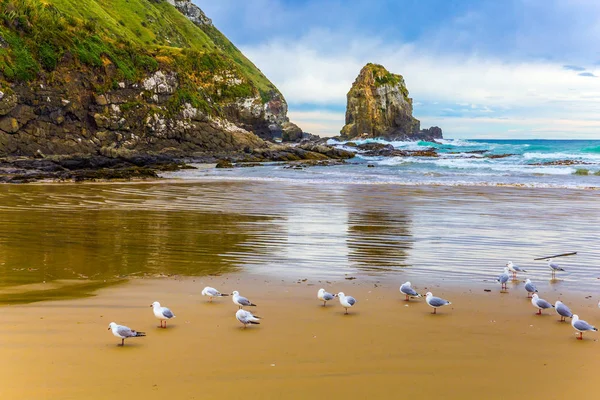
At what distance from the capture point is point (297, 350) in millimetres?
6016

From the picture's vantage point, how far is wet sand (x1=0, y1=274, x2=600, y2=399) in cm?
506

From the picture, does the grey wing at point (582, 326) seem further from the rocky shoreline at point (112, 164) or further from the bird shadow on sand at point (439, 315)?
the rocky shoreline at point (112, 164)

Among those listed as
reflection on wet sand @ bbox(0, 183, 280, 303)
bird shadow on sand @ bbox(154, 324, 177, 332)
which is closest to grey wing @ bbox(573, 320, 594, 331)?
bird shadow on sand @ bbox(154, 324, 177, 332)

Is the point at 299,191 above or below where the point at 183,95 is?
below

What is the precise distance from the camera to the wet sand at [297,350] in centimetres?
506

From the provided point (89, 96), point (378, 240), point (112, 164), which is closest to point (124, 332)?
point (378, 240)

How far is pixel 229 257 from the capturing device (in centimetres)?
1116

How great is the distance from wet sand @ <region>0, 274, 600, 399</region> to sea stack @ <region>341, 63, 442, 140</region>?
4453 inches

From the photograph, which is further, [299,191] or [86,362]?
[299,191]

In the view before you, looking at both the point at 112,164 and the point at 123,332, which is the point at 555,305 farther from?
the point at 112,164

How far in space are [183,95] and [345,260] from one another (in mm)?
57244

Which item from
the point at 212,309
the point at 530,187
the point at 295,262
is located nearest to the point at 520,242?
the point at 295,262

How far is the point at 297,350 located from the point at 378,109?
119 metres

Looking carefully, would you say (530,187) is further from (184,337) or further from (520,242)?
(184,337)
